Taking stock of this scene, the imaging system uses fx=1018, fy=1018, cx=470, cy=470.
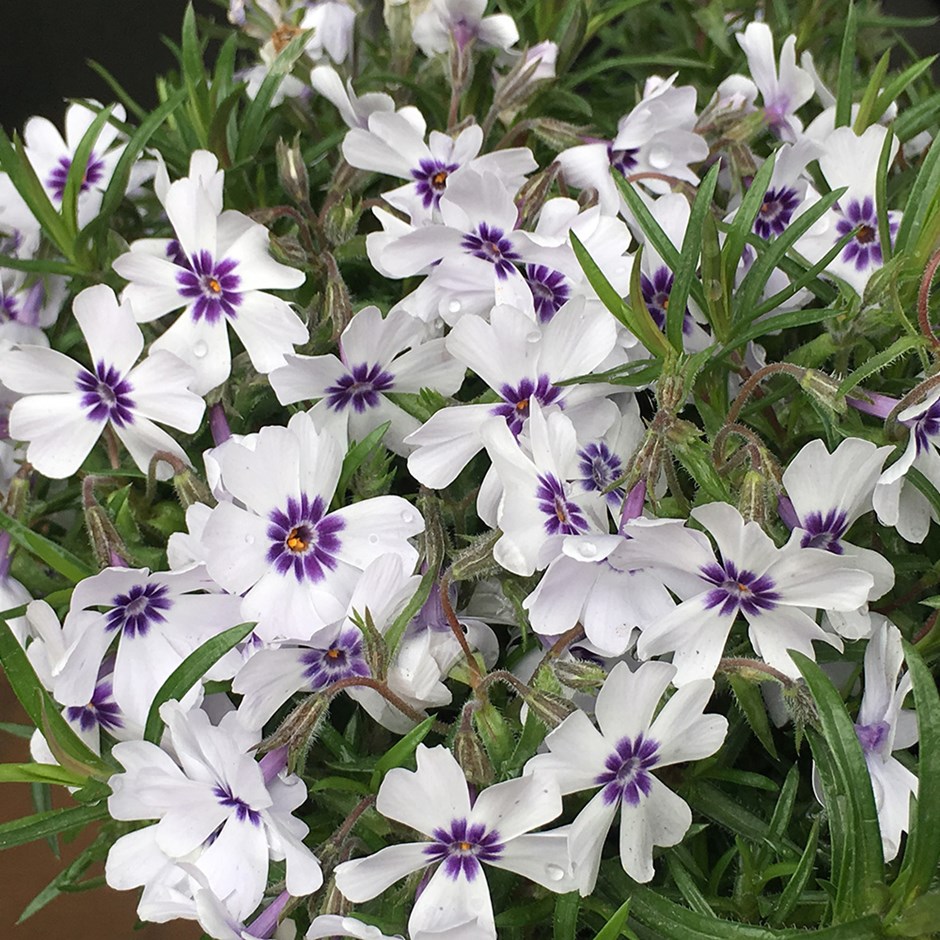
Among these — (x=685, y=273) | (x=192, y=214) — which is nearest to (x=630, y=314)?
(x=685, y=273)

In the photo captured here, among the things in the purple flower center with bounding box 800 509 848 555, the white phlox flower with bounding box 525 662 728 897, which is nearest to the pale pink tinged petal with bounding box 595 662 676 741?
the white phlox flower with bounding box 525 662 728 897

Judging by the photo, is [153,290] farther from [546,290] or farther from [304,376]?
[546,290]

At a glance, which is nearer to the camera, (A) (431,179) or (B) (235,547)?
(B) (235,547)

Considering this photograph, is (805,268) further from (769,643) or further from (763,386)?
(769,643)

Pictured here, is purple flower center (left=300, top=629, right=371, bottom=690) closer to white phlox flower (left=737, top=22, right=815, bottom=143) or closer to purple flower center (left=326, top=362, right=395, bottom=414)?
purple flower center (left=326, top=362, right=395, bottom=414)

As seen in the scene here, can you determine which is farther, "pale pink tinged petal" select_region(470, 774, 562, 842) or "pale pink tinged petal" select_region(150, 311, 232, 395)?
"pale pink tinged petal" select_region(150, 311, 232, 395)
